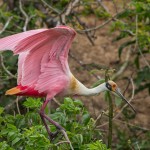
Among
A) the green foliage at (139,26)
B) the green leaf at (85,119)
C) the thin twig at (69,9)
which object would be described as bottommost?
the green leaf at (85,119)

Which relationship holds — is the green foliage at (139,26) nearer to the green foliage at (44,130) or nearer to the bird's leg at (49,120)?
the green foliage at (44,130)

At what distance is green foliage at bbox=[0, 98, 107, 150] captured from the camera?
391cm

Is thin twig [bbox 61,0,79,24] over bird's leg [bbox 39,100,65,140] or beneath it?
over

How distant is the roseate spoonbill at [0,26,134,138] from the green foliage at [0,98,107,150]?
0.11 m

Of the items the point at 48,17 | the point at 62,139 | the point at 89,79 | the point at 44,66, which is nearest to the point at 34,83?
the point at 44,66

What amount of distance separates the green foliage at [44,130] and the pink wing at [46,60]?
0.49ft

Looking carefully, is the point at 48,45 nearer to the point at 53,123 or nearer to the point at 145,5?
the point at 53,123

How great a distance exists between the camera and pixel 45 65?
4.57 meters

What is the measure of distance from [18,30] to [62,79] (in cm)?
188

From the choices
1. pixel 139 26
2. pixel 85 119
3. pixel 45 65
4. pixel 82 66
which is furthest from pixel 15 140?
pixel 139 26

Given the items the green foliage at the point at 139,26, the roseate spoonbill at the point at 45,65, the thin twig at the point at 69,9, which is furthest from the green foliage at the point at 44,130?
the thin twig at the point at 69,9

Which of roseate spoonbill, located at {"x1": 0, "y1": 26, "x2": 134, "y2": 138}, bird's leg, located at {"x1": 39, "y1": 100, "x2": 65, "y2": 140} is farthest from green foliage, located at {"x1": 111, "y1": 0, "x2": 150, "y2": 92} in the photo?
bird's leg, located at {"x1": 39, "y1": 100, "x2": 65, "y2": 140}

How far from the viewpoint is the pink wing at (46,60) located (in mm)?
4363

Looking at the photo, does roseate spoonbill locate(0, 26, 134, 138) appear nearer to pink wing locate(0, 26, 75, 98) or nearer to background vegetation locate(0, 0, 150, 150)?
pink wing locate(0, 26, 75, 98)
